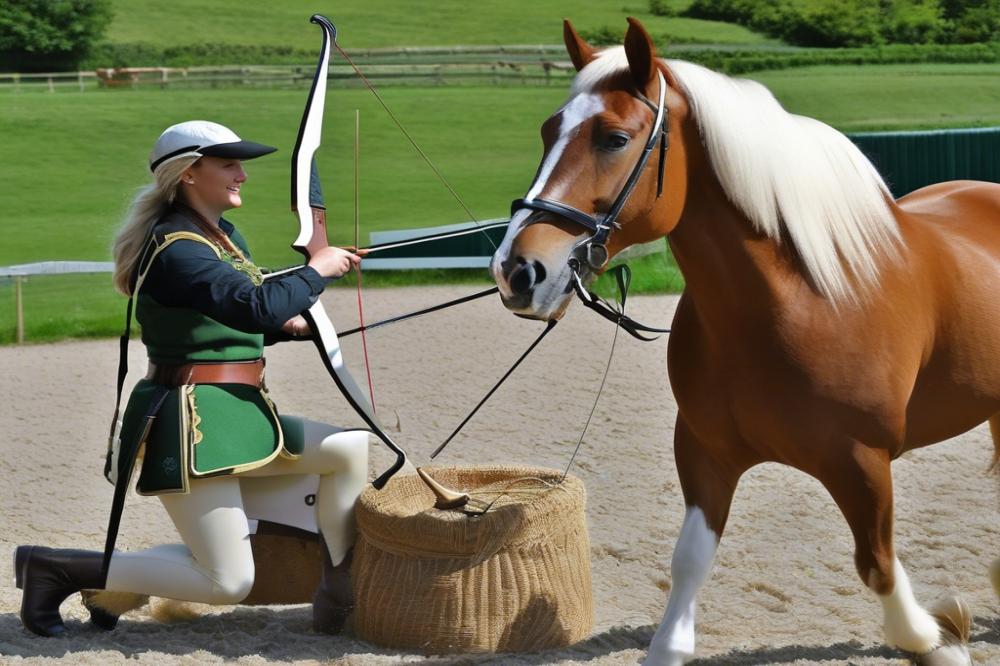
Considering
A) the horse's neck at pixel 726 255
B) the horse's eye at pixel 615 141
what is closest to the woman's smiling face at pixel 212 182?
the horse's eye at pixel 615 141

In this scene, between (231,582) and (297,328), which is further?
(297,328)

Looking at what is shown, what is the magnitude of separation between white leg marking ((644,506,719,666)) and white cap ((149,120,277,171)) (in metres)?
1.42

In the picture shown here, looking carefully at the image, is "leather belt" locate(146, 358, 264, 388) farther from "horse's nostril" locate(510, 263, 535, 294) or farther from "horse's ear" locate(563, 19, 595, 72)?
"horse's ear" locate(563, 19, 595, 72)

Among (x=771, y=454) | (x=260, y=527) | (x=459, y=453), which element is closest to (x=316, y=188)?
(x=260, y=527)

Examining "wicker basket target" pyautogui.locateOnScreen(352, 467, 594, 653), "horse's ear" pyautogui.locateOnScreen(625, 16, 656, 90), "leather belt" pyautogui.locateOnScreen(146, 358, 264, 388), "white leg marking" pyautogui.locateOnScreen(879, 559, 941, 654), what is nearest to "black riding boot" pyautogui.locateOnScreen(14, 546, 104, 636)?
"leather belt" pyautogui.locateOnScreen(146, 358, 264, 388)

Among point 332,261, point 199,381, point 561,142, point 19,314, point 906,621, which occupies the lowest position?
point 19,314

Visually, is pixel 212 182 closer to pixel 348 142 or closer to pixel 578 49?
pixel 578 49

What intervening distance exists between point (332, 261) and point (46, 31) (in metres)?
12.3

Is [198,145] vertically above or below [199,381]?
above

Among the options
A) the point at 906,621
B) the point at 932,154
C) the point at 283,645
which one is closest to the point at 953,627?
the point at 906,621

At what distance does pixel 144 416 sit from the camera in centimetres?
302

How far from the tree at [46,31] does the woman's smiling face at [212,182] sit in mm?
11937

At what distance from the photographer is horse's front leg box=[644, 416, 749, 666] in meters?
2.97

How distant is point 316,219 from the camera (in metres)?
3.13
